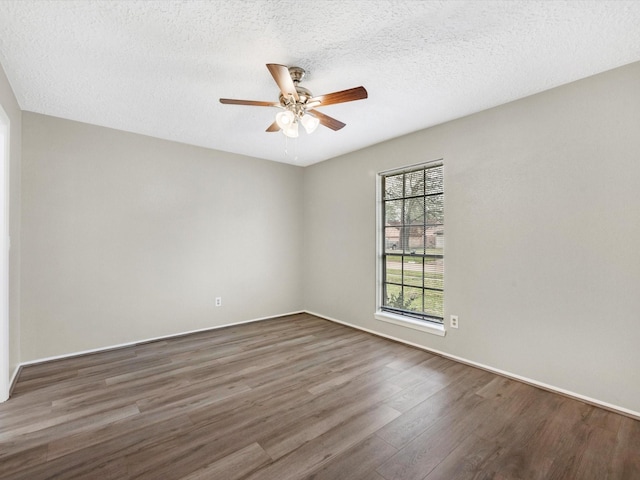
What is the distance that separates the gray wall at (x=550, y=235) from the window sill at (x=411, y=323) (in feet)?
0.27

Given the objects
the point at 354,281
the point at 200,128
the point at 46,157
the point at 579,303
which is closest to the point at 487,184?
the point at 579,303

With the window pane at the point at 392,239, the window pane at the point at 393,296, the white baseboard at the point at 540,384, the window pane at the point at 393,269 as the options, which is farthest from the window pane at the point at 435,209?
the white baseboard at the point at 540,384

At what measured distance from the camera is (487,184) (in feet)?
9.60

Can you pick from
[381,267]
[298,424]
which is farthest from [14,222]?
[381,267]

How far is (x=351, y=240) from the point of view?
438cm

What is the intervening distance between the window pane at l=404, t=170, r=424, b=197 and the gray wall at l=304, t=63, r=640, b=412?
205 millimetres

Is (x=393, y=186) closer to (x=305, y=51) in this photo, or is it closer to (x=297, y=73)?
(x=297, y=73)

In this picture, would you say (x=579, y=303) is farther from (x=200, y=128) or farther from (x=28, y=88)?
(x=28, y=88)

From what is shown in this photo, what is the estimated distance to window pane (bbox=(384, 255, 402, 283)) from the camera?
152 inches

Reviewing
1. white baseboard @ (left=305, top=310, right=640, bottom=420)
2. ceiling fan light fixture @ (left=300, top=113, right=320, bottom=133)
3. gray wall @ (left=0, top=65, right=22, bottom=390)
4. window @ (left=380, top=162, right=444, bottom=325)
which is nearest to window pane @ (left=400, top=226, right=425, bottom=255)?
window @ (left=380, top=162, right=444, bottom=325)

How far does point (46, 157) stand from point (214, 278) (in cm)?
226

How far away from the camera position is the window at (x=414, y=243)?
3.42m

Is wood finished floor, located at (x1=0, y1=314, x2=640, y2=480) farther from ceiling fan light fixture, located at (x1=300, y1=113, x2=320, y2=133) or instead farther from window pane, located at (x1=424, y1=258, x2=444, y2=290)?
ceiling fan light fixture, located at (x1=300, y1=113, x2=320, y2=133)

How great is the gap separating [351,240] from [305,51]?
2713mm
